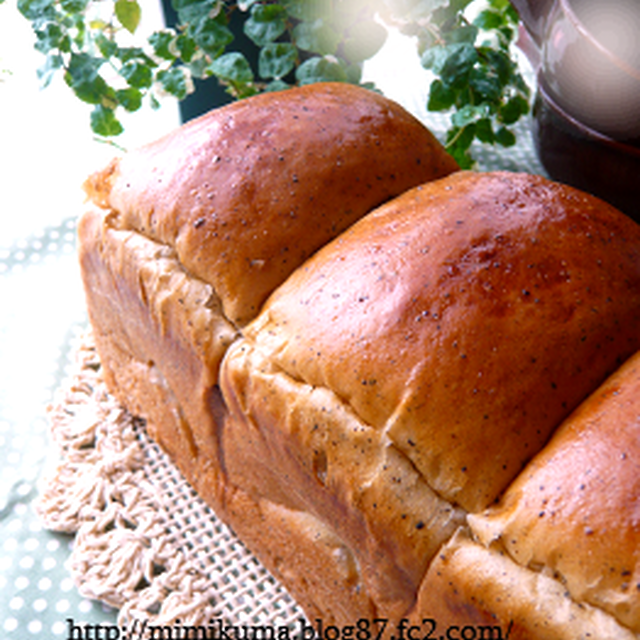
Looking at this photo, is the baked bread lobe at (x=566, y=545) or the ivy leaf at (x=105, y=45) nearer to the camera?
the baked bread lobe at (x=566, y=545)

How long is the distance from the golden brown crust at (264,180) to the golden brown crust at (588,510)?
0.47 meters

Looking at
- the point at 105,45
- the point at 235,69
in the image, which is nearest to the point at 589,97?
the point at 235,69

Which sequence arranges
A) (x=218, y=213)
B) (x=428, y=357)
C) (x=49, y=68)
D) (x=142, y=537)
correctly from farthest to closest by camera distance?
(x=49, y=68)
(x=142, y=537)
(x=218, y=213)
(x=428, y=357)

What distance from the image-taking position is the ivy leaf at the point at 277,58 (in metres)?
1.53

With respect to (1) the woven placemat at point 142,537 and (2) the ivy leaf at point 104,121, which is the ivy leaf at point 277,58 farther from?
(1) the woven placemat at point 142,537

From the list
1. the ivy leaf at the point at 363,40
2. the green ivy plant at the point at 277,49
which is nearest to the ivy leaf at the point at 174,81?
the green ivy plant at the point at 277,49

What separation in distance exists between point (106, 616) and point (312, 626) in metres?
0.35

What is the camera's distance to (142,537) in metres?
1.22

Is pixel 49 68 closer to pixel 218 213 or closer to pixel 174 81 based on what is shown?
pixel 174 81

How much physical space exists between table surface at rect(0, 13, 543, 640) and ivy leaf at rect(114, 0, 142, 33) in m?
0.62

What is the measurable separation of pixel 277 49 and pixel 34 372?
92cm

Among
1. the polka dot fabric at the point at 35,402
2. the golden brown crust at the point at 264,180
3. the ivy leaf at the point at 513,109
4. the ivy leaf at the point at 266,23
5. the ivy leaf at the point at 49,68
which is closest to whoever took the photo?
the golden brown crust at the point at 264,180

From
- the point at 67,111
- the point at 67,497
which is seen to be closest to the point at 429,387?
the point at 67,497

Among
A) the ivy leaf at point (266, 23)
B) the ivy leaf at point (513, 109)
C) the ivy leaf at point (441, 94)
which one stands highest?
the ivy leaf at point (266, 23)
